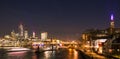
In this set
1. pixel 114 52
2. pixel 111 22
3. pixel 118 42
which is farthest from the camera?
pixel 111 22

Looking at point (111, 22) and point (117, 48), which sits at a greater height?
point (111, 22)

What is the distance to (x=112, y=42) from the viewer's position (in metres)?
86.4

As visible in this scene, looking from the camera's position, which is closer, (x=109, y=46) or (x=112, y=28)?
(x=109, y=46)

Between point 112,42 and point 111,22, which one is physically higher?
point 111,22

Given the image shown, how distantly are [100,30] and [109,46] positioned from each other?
3706 inches

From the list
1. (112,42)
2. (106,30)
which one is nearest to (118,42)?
(112,42)

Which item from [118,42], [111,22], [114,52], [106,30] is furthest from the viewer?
[106,30]

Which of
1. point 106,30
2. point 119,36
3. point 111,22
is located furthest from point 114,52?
point 106,30

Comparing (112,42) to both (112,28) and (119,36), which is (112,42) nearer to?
(119,36)

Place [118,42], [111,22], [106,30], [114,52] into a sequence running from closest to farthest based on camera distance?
1. [114,52]
2. [118,42]
3. [111,22]
4. [106,30]

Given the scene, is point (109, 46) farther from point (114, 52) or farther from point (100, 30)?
point (100, 30)

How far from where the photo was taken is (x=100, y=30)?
183375mm

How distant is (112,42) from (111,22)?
61.1 metres

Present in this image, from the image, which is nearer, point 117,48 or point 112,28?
point 117,48
